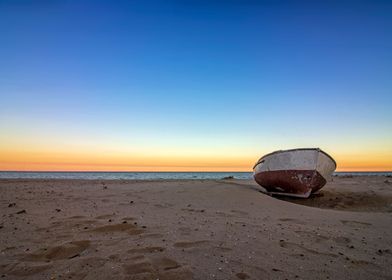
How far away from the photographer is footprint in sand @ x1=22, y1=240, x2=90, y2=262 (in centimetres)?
297

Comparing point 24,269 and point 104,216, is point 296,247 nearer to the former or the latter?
point 24,269

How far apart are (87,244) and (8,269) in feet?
2.80

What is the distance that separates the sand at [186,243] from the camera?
8.76 feet

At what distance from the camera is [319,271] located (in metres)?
2.72

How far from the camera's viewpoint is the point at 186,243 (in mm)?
3436

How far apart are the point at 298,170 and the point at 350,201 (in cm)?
177

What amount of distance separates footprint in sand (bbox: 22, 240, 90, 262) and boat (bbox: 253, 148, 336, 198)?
713cm

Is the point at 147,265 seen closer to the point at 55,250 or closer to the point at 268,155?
the point at 55,250

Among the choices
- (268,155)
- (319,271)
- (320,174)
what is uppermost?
(268,155)

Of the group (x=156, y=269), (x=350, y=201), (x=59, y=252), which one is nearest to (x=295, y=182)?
(x=350, y=201)

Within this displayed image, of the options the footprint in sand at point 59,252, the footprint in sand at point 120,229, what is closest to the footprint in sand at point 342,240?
the footprint in sand at point 120,229

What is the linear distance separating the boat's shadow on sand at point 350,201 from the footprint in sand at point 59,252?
271 inches

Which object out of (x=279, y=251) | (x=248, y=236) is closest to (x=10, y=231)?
(x=248, y=236)

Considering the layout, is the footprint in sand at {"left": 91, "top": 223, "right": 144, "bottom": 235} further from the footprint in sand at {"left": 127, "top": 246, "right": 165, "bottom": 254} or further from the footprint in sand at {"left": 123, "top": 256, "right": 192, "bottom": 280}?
the footprint in sand at {"left": 123, "top": 256, "right": 192, "bottom": 280}
